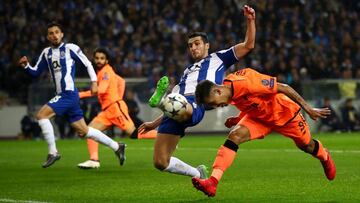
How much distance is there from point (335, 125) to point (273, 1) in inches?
278

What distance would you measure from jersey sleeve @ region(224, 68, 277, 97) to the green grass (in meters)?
1.19

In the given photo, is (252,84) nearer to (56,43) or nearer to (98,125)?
(56,43)

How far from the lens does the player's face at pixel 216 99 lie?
876 centimetres

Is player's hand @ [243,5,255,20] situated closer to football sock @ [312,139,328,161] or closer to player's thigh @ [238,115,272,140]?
player's thigh @ [238,115,272,140]

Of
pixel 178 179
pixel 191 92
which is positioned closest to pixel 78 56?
pixel 178 179

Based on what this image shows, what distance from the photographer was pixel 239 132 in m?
9.28

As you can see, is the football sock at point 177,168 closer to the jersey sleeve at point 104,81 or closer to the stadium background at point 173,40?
the jersey sleeve at point 104,81

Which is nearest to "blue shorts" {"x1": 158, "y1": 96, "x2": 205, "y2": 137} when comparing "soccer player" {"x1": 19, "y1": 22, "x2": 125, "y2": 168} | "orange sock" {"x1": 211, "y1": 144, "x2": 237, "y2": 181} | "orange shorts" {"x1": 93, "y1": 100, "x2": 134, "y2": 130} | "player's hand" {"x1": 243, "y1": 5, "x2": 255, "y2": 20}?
"orange sock" {"x1": 211, "y1": 144, "x2": 237, "y2": 181}

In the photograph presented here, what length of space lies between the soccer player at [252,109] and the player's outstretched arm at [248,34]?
1.88 ft

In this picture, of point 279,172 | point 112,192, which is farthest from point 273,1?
point 112,192

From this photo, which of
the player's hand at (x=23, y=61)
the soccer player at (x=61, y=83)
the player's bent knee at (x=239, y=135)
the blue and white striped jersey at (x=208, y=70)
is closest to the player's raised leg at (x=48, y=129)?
the soccer player at (x=61, y=83)

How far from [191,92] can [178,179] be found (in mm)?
2269

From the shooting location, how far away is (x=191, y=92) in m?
9.81

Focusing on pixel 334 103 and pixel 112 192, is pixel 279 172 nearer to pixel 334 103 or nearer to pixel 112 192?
pixel 112 192
